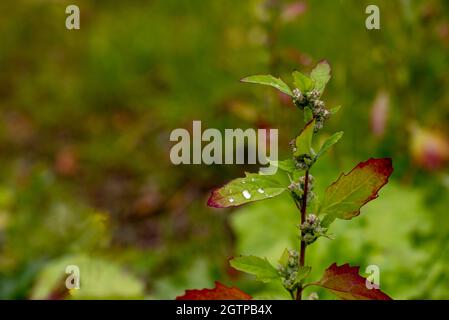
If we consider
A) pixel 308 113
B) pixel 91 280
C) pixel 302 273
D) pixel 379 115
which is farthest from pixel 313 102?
Answer: pixel 379 115

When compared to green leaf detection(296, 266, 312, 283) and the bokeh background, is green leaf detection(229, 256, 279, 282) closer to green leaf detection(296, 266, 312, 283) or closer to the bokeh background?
green leaf detection(296, 266, 312, 283)

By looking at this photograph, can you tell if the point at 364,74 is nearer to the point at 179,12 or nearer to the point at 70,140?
the point at 179,12

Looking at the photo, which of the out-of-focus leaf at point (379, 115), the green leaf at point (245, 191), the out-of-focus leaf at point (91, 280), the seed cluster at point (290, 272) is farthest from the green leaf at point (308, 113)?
the out-of-focus leaf at point (379, 115)

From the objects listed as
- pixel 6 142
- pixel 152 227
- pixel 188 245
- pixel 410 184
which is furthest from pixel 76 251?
pixel 6 142

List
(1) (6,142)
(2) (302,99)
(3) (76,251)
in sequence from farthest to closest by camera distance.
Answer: (1) (6,142)
(3) (76,251)
(2) (302,99)

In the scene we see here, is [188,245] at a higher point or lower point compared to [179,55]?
lower

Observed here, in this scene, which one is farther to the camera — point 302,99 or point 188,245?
point 188,245

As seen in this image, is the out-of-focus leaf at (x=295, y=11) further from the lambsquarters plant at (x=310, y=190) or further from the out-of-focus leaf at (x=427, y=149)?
the lambsquarters plant at (x=310, y=190)
